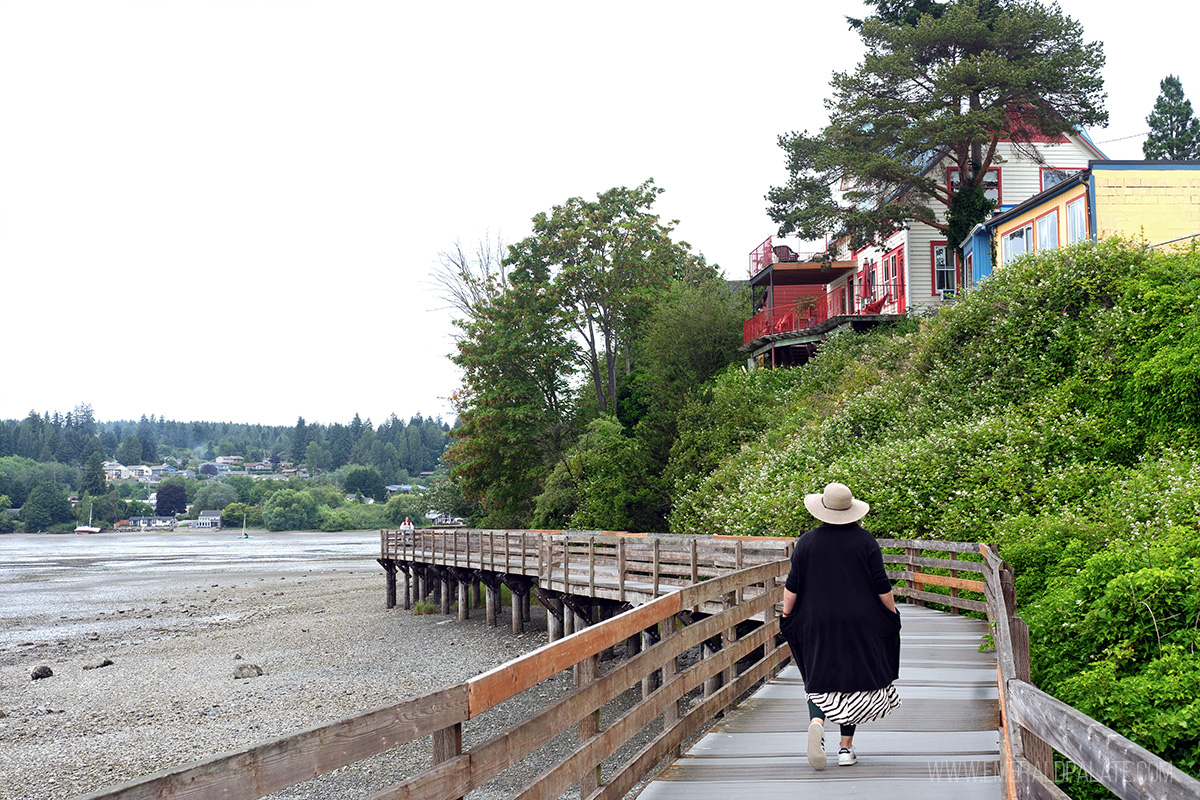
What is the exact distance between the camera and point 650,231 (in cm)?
4028

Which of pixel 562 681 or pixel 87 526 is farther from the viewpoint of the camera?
pixel 87 526

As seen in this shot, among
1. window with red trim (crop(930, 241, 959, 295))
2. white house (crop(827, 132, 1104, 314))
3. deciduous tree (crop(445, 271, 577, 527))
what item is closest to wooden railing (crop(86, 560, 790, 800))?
white house (crop(827, 132, 1104, 314))

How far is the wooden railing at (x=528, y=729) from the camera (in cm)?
267

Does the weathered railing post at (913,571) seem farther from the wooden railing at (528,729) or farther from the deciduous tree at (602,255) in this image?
the deciduous tree at (602,255)

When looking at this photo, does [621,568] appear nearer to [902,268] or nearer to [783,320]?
[783,320]

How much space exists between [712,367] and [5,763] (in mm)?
29250

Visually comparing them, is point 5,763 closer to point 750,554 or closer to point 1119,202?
point 750,554

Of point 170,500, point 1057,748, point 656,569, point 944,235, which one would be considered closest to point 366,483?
point 170,500

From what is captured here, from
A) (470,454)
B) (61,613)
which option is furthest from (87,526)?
(470,454)

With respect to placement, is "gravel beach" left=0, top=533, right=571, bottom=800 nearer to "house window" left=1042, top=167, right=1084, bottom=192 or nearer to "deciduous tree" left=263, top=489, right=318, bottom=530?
"house window" left=1042, top=167, right=1084, bottom=192

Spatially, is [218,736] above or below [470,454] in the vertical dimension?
below

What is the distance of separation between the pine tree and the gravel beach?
156 feet

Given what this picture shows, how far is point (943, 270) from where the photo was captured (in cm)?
3488

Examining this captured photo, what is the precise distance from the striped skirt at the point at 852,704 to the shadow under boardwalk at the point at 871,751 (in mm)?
375
